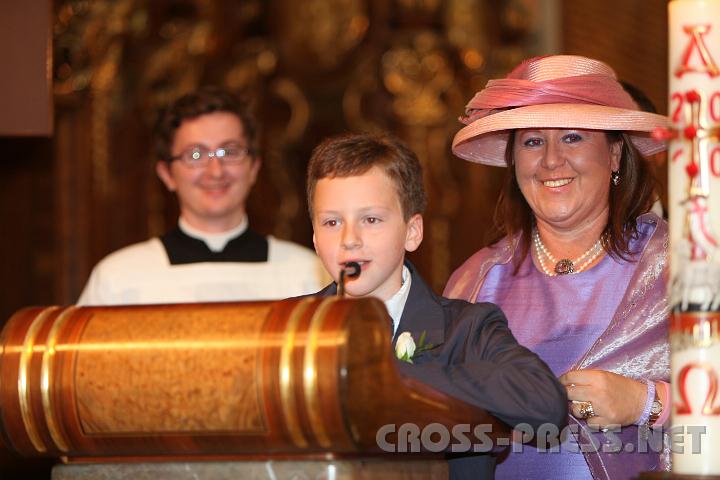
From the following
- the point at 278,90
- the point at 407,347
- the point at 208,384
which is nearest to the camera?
the point at 208,384

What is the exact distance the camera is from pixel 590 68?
2498 mm

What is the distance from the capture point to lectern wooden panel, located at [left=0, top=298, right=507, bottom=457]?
151 cm

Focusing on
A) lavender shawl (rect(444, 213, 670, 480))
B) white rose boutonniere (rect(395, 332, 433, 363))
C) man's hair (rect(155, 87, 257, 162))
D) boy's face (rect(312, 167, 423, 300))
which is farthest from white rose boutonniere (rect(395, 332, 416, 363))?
man's hair (rect(155, 87, 257, 162))

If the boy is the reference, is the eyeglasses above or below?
above

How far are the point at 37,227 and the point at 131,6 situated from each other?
3.33 feet

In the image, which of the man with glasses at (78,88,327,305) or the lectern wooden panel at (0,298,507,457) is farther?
the man with glasses at (78,88,327,305)

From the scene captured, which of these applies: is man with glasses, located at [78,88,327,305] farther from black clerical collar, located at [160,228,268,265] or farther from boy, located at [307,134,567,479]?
boy, located at [307,134,567,479]

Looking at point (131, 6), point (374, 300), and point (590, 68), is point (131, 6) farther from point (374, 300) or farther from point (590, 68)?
point (374, 300)

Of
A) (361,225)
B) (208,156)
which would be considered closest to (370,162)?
(361,225)

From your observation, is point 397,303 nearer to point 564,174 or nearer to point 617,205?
point 564,174

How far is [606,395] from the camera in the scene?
2.17 metres

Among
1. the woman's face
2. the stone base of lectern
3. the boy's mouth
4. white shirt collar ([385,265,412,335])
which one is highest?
the woman's face

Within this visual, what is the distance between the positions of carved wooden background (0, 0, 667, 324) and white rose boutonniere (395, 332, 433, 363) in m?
3.52

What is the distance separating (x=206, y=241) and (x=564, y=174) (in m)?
1.49
